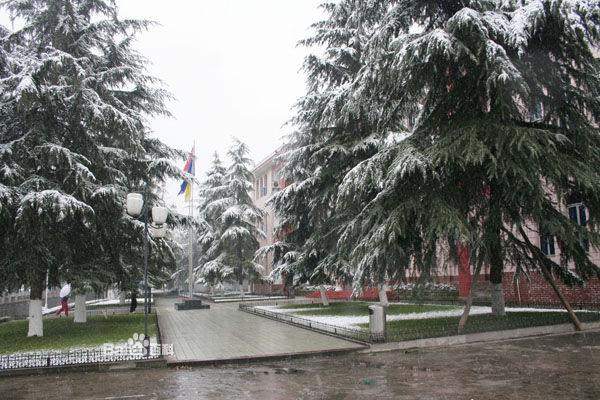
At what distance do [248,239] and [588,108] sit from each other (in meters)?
32.8

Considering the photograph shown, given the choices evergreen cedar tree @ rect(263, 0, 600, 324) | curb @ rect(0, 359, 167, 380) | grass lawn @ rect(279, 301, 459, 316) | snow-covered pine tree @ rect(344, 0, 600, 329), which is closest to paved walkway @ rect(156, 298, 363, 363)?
curb @ rect(0, 359, 167, 380)

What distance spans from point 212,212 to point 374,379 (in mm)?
39683

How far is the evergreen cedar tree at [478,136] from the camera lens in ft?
40.5

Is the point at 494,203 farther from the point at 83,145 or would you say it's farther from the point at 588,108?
the point at 83,145

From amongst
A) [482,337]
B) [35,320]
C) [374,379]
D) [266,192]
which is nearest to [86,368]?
[374,379]

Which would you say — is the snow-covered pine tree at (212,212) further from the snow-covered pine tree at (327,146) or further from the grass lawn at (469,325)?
the grass lawn at (469,325)

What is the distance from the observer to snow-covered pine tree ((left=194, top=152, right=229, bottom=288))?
44188 mm

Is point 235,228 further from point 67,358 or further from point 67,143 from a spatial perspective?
point 67,358

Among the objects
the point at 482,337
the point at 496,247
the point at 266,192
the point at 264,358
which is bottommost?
the point at 264,358

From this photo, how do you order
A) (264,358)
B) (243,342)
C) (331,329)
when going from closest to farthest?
(264,358)
(243,342)
(331,329)

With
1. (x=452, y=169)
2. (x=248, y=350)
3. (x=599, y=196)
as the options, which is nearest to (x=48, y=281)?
(x=248, y=350)

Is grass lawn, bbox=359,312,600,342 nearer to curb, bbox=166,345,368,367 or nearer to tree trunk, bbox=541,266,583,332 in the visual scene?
tree trunk, bbox=541,266,583,332

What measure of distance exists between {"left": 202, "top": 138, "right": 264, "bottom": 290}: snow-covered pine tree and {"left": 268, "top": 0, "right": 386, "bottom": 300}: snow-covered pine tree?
18117mm

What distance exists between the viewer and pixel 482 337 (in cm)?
1313
